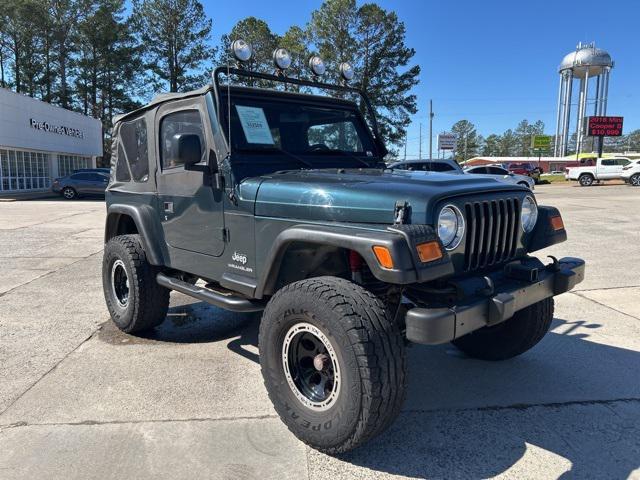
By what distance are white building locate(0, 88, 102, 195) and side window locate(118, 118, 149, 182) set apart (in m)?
23.6

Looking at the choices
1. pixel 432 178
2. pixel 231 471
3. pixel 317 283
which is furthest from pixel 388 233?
pixel 231 471

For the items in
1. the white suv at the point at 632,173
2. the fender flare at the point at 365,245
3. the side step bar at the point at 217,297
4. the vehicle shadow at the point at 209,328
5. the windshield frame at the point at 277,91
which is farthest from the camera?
the white suv at the point at 632,173

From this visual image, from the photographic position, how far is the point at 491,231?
9.57 ft

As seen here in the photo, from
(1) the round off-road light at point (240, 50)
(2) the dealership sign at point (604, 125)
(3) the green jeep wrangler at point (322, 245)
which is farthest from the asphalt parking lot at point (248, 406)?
(2) the dealership sign at point (604, 125)

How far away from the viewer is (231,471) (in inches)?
102

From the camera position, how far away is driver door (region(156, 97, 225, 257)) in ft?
11.6

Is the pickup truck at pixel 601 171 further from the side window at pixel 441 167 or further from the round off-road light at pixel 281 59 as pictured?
the round off-road light at pixel 281 59

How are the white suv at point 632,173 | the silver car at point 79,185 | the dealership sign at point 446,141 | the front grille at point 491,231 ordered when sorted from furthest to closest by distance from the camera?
the dealership sign at point 446,141, the white suv at point 632,173, the silver car at point 79,185, the front grille at point 491,231

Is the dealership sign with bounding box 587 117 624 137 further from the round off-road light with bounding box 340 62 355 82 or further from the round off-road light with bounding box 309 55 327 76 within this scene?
the round off-road light with bounding box 309 55 327 76

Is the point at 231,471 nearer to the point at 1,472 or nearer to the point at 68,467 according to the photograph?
the point at 68,467

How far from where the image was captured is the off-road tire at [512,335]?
11.9 feet

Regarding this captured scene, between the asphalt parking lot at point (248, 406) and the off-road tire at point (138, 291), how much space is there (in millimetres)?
184

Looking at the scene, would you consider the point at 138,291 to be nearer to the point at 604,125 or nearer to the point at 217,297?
the point at 217,297

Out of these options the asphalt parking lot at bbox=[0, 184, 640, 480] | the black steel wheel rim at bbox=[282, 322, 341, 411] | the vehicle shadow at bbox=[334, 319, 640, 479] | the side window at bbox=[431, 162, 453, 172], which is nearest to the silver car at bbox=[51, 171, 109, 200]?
the side window at bbox=[431, 162, 453, 172]
